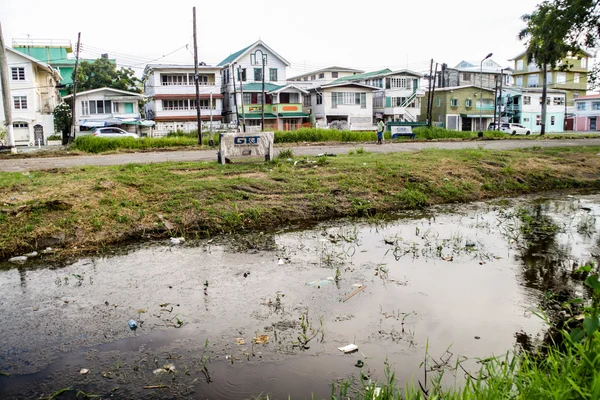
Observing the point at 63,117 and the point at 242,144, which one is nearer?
the point at 242,144

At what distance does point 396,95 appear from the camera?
56.7 m

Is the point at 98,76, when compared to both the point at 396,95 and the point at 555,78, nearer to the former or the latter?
the point at 396,95

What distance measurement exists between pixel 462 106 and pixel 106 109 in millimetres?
38357

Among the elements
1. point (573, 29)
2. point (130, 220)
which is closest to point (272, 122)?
point (573, 29)

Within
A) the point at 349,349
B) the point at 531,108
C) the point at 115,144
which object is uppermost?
the point at 531,108

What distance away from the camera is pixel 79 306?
15.8ft

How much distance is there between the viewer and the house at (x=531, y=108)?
62719mm

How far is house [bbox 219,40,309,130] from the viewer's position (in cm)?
5078

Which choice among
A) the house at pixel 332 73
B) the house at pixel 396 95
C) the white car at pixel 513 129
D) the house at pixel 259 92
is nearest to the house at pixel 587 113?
the white car at pixel 513 129

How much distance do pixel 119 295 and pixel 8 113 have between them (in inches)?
840

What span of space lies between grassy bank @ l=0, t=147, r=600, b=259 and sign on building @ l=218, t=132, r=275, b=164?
44 cm

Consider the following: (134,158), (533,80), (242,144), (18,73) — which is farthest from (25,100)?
(533,80)

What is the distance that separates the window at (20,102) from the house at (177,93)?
10.8 m

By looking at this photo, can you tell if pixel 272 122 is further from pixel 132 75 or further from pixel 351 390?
pixel 351 390
